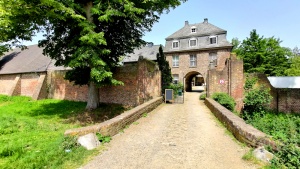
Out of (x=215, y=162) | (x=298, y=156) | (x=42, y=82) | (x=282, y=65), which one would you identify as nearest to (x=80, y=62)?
(x=215, y=162)

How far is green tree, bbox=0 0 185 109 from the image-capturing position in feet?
28.4

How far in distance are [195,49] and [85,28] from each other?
22.1 meters

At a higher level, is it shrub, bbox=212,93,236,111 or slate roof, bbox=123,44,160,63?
slate roof, bbox=123,44,160,63

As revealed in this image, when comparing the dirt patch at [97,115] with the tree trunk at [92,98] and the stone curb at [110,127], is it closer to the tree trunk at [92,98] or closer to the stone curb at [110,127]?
the tree trunk at [92,98]

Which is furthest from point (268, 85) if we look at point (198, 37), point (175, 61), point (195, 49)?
point (175, 61)

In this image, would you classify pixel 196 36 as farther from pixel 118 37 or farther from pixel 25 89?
pixel 25 89

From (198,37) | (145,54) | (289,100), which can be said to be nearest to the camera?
(289,100)

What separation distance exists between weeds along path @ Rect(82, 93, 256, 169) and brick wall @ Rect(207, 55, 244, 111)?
8.80m

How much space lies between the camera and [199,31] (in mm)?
29406

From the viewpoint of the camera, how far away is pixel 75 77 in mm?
12633

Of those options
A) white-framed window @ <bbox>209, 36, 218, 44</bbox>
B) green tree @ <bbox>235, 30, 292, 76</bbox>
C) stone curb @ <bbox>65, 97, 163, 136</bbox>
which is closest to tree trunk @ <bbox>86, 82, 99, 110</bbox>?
stone curb @ <bbox>65, 97, 163, 136</bbox>

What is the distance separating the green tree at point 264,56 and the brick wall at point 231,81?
19.1m

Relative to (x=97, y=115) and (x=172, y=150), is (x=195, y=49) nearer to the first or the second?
(x=97, y=115)

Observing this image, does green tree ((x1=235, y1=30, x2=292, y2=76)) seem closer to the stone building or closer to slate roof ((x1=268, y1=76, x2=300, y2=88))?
the stone building
